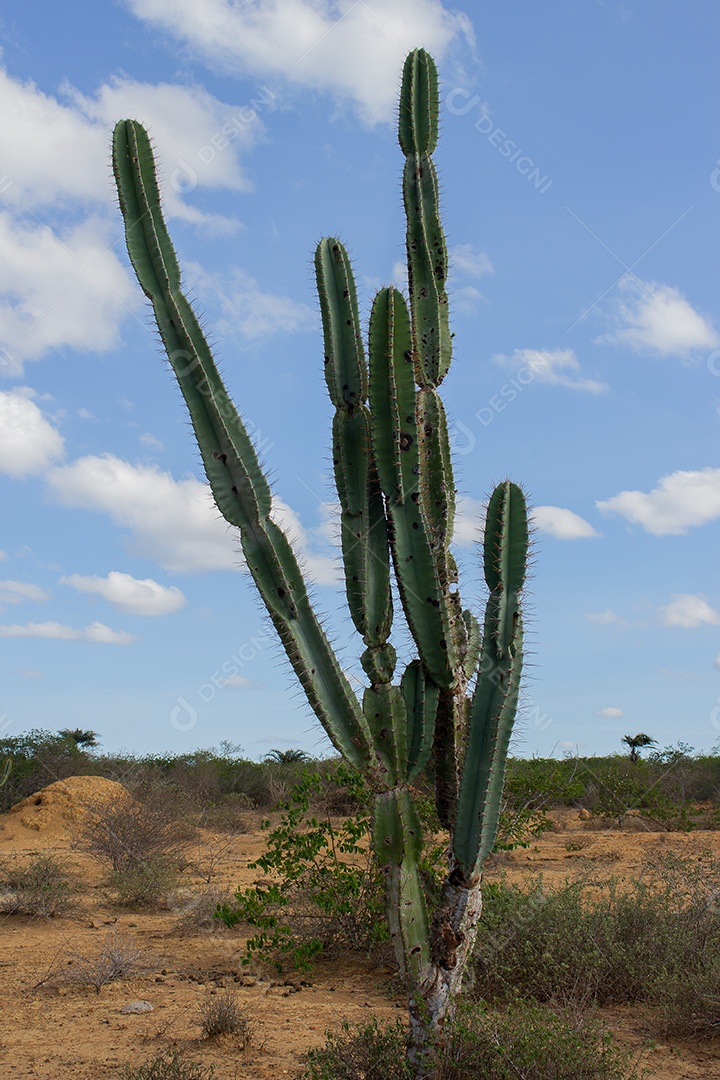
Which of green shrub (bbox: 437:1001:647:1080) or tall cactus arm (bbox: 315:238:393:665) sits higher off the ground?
tall cactus arm (bbox: 315:238:393:665)

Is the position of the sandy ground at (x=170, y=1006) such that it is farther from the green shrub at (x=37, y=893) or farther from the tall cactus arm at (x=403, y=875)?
the tall cactus arm at (x=403, y=875)

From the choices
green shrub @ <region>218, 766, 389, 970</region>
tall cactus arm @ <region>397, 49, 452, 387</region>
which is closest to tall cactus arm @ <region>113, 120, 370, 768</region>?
tall cactus arm @ <region>397, 49, 452, 387</region>

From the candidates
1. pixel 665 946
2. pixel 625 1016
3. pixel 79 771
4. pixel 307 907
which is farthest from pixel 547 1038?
pixel 79 771

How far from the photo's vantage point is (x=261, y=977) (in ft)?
23.4

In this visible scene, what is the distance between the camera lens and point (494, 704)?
14.6ft

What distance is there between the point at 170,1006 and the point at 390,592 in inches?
142

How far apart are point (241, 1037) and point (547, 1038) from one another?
6.59 ft

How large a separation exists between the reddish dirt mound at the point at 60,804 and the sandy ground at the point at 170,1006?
490cm

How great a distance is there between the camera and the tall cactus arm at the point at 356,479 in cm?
495

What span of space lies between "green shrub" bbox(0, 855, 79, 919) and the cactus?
619 centimetres

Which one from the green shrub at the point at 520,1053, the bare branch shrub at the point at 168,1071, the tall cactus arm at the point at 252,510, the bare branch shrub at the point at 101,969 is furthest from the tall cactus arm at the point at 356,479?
the bare branch shrub at the point at 101,969

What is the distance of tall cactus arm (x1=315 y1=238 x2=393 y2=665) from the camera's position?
4.95m

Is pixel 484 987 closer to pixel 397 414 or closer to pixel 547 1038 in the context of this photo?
pixel 547 1038

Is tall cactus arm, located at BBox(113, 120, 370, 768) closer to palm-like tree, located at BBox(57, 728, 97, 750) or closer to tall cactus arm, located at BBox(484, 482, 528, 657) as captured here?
tall cactus arm, located at BBox(484, 482, 528, 657)
